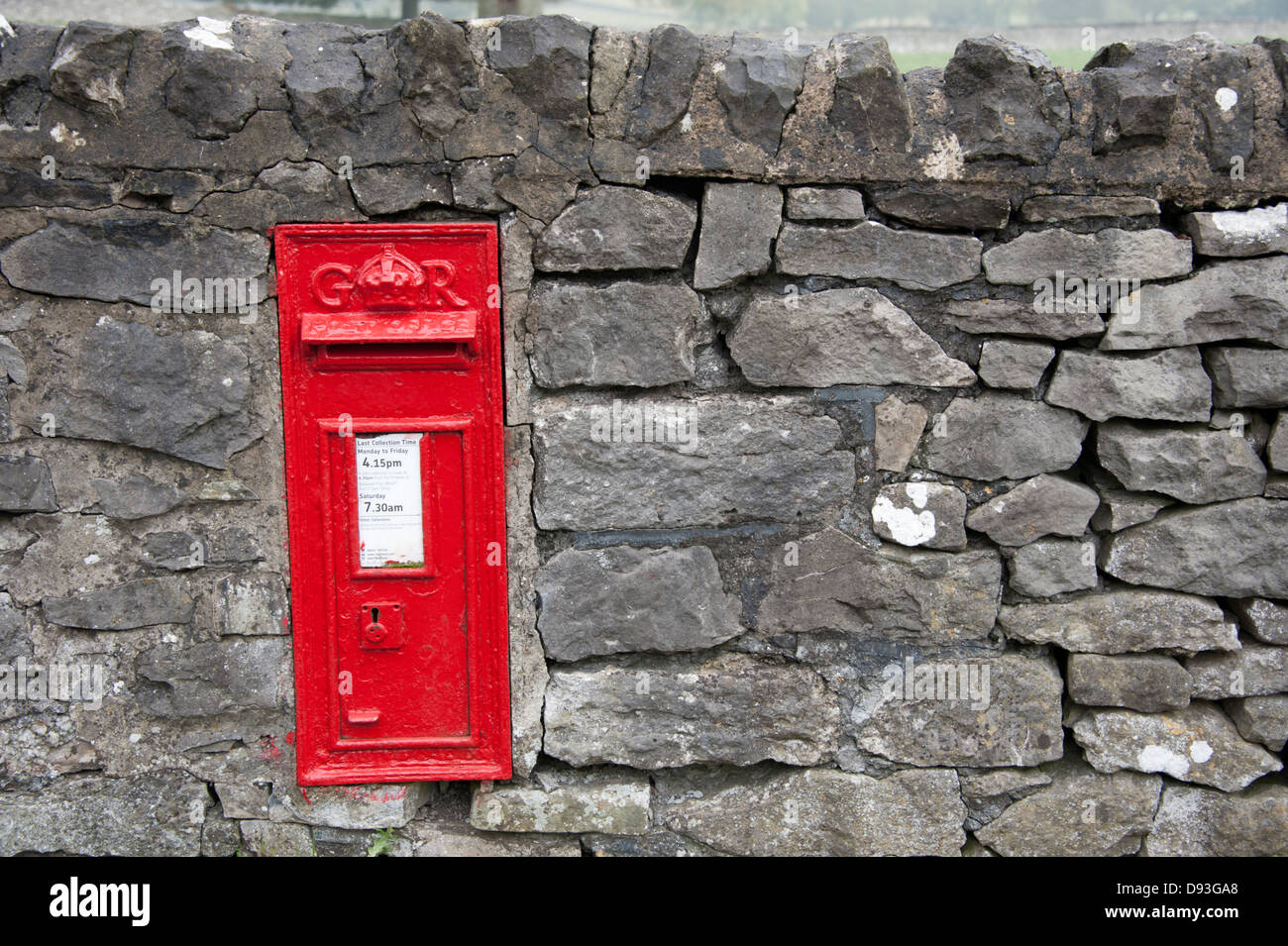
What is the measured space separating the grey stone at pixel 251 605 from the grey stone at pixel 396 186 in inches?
40.0

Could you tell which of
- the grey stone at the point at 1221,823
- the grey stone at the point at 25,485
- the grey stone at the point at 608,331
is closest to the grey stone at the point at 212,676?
the grey stone at the point at 25,485

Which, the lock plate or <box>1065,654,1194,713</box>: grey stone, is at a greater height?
the lock plate

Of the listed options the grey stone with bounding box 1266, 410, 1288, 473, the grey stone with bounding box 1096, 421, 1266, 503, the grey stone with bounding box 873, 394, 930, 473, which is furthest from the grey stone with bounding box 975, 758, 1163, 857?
the grey stone with bounding box 873, 394, 930, 473

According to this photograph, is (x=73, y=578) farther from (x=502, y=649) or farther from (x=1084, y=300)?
(x=1084, y=300)

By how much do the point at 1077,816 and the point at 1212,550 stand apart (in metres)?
0.83

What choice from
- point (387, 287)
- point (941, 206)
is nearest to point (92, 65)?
point (387, 287)

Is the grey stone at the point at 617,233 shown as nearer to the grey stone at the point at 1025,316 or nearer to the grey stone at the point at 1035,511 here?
the grey stone at the point at 1025,316

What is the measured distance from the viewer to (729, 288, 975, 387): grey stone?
7.19ft

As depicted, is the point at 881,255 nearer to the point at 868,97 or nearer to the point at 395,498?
the point at 868,97

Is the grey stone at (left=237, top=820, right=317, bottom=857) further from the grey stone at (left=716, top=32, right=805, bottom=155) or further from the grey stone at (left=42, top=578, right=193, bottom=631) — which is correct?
the grey stone at (left=716, top=32, right=805, bottom=155)

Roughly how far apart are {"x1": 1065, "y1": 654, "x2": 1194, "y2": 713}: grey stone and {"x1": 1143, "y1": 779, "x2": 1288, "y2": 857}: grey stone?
0.27 meters

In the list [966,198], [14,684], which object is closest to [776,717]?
[966,198]

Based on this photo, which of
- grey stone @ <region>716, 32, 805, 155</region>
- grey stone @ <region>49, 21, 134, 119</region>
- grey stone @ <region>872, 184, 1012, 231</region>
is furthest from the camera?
grey stone @ <region>872, 184, 1012, 231</region>

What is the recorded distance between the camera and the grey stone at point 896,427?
2242 mm
